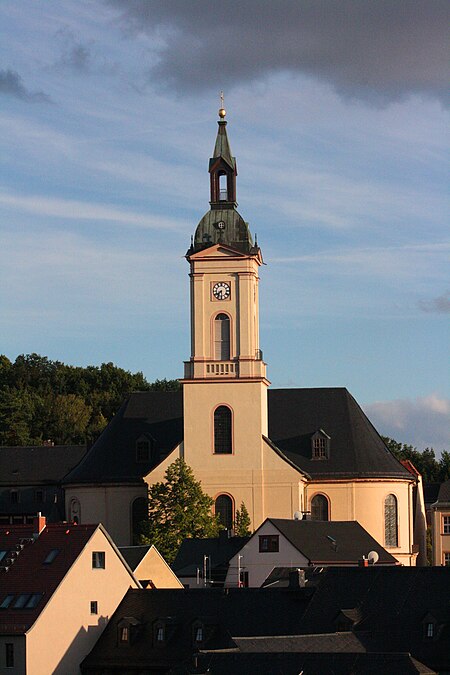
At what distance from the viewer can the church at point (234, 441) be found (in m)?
111

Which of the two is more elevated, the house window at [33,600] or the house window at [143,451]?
the house window at [143,451]

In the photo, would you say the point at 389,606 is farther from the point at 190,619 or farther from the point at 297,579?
the point at 190,619

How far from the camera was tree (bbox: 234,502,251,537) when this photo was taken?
109 metres

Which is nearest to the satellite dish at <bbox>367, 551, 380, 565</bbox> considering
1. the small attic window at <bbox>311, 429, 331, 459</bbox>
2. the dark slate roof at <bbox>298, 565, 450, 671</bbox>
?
the small attic window at <bbox>311, 429, 331, 459</bbox>

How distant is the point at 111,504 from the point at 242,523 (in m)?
8.99

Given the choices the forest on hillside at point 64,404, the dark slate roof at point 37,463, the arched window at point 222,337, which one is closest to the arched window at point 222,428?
the arched window at point 222,337

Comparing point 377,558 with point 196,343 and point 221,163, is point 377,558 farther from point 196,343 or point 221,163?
point 221,163

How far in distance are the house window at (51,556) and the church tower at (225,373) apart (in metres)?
30.3

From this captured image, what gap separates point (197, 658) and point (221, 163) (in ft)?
180

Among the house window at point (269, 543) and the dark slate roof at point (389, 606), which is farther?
the house window at point (269, 543)

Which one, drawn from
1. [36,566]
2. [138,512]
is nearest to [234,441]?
[138,512]

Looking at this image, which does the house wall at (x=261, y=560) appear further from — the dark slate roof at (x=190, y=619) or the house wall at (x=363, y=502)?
the dark slate roof at (x=190, y=619)

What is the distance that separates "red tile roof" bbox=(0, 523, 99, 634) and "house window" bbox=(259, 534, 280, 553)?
18707 millimetres

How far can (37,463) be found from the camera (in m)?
140
